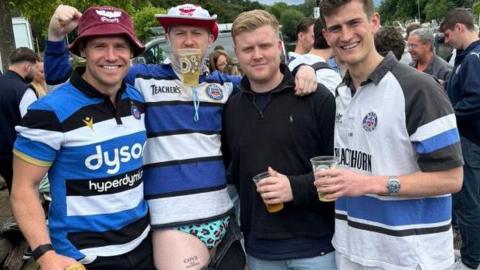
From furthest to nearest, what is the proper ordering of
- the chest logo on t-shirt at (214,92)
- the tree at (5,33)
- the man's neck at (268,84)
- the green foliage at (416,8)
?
the green foliage at (416,8) → the tree at (5,33) → the chest logo on t-shirt at (214,92) → the man's neck at (268,84)

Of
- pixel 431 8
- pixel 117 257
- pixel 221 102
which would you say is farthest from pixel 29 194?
pixel 431 8

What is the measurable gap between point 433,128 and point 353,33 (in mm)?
623

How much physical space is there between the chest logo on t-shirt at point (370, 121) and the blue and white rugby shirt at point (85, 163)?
119cm

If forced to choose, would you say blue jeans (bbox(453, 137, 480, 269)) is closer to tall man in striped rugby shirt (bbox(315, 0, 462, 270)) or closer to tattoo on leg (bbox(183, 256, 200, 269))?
tall man in striped rugby shirt (bbox(315, 0, 462, 270))

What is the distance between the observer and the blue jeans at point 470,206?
4742 millimetres

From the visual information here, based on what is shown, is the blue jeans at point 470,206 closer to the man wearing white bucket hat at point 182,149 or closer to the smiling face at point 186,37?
the man wearing white bucket hat at point 182,149

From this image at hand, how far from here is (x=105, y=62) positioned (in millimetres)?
2369

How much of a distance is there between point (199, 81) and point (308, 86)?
67cm

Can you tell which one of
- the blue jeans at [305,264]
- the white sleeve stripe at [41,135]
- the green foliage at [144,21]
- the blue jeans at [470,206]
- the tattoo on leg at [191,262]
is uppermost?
the green foliage at [144,21]

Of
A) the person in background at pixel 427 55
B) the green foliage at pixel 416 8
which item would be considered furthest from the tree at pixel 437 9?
the person in background at pixel 427 55

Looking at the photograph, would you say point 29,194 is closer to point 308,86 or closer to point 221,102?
point 221,102

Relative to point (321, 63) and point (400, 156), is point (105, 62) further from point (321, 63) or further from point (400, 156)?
point (321, 63)

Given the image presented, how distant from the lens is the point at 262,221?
2584 mm

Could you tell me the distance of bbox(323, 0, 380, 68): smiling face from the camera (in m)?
2.29
